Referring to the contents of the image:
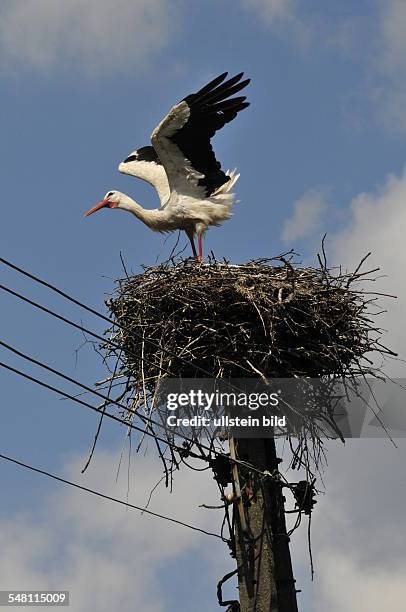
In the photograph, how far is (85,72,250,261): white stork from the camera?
401 inches

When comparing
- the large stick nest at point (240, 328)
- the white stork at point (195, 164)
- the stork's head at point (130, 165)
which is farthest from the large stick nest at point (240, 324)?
the stork's head at point (130, 165)

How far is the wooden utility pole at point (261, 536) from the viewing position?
7.10m

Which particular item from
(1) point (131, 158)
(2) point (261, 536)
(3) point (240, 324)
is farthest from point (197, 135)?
(2) point (261, 536)

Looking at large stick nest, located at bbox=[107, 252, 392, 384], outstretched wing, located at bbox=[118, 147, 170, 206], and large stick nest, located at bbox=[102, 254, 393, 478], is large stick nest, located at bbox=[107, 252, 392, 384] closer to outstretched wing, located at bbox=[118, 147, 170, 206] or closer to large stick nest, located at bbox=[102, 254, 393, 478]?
large stick nest, located at bbox=[102, 254, 393, 478]

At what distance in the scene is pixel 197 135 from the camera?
10.3 m

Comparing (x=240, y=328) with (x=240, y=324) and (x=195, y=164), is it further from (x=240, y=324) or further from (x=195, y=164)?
(x=195, y=164)

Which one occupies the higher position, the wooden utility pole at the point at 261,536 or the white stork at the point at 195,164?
the white stork at the point at 195,164

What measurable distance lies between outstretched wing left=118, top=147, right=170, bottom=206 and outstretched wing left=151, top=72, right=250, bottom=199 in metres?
0.54

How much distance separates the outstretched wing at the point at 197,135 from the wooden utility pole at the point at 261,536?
11.8 ft

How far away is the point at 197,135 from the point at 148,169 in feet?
4.66

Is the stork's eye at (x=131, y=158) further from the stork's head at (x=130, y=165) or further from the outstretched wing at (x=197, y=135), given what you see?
the outstretched wing at (x=197, y=135)

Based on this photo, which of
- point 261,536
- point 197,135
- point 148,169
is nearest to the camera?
point 261,536

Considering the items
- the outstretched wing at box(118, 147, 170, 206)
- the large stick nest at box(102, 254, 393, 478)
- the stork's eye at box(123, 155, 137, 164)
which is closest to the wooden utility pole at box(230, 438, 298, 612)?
the large stick nest at box(102, 254, 393, 478)

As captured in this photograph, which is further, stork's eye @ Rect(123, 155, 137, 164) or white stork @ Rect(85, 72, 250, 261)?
stork's eye @ Rect(123, 155, 137, 164)
